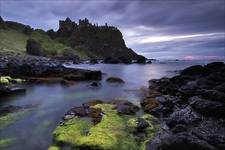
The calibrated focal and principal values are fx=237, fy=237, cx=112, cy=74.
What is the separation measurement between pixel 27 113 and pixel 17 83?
1051 inches

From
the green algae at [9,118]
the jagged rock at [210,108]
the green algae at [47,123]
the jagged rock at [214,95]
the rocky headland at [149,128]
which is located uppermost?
the jagged rock at [214,95]

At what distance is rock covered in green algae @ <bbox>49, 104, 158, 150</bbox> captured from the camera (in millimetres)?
14966

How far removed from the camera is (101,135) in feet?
52.7

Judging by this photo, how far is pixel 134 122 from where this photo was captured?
61.8 ft

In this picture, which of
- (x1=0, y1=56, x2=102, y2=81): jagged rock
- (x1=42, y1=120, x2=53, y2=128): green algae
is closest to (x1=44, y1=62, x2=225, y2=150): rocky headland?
(x1=42, y1=120, x2=53, y2=128): green algae

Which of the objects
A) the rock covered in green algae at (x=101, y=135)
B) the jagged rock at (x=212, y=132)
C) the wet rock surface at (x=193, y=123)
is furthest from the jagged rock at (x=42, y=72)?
the jagged rock at (x=212, y=132)

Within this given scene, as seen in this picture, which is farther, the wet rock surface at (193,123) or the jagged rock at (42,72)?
the jagged rock at (42,72)

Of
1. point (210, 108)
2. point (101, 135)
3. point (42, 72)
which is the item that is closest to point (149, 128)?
point (101, 135)

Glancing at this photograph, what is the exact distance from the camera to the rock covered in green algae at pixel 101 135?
14966 mm

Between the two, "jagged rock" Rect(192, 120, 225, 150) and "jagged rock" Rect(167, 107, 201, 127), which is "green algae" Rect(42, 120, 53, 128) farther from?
"jagged rock" Rect(192, 120, 225, 150)

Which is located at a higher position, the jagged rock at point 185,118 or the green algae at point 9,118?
the jagged rock at point 185,118

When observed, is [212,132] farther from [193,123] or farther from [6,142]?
[6,142]

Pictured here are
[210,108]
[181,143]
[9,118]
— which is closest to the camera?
[181,143]

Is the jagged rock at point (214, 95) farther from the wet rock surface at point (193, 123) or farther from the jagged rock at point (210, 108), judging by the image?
the jagged rock at point (210, 108)
